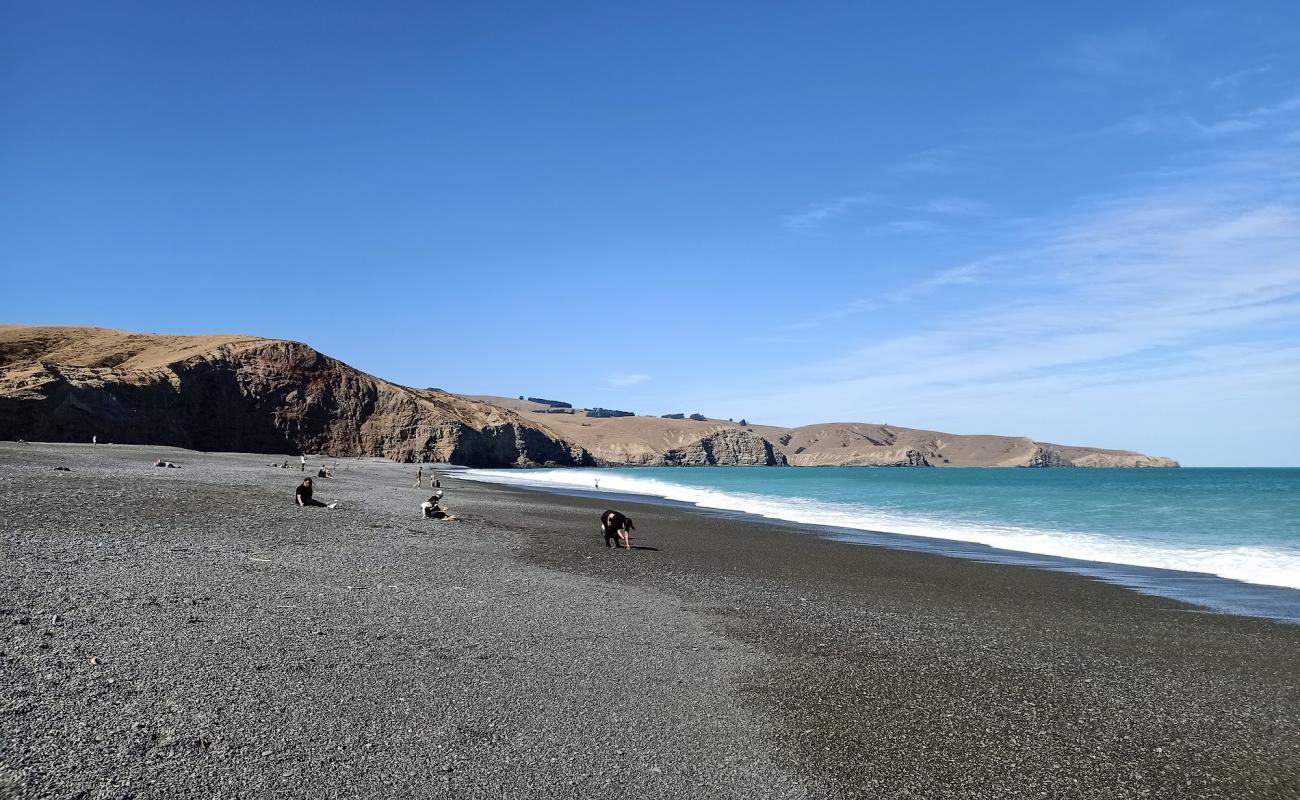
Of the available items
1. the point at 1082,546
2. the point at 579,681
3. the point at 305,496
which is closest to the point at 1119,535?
the point at 1082,546

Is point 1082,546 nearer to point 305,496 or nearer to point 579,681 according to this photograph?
point 579,681

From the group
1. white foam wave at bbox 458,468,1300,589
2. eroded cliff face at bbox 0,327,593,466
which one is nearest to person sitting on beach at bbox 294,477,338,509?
white foam wave at bbox 458,468,1300,589

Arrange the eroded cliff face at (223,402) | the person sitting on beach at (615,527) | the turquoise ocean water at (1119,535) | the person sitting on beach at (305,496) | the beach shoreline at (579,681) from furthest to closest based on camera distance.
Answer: the eroded cliff face at (223,402) → the person sitting on beach at (305,496) → the person sitting on beach at (615,527) → the turquoise ocean water at (1119,535) → the beach shoreline at (579,681)

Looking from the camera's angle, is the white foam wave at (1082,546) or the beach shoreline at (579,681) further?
A: the white foam wave at (1082,546)

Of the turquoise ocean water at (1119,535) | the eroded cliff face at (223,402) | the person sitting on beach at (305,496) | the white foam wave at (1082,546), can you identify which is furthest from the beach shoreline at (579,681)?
the eroded cliff face at (223,402)

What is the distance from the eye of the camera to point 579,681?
6.70 m

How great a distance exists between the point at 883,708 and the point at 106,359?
98.3 m

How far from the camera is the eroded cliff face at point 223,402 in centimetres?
6006

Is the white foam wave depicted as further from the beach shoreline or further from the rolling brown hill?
the rolling brown hill

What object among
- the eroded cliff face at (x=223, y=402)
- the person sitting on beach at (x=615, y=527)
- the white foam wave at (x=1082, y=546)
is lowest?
the white foam wave at (x=1082, y=546)

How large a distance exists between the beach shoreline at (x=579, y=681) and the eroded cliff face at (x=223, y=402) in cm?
6016

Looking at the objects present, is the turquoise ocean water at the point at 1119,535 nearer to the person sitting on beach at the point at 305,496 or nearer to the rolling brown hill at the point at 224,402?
the person sitting on beach at the point at 305,496

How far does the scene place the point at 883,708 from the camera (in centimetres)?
646

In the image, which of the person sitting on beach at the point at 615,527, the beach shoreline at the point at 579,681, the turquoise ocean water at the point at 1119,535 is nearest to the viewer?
the beach shoreline at the point at 579,681
